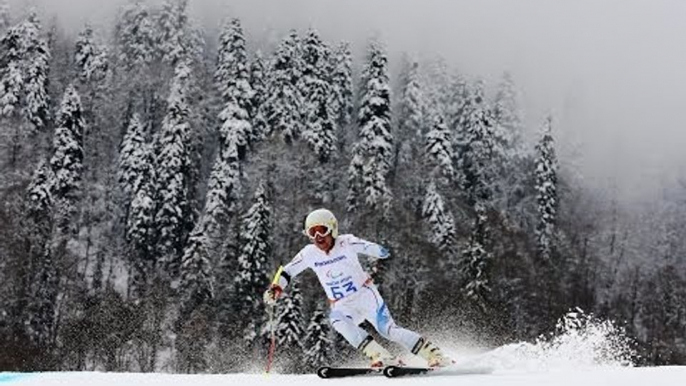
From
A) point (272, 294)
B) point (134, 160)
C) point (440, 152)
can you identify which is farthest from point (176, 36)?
point (272, 294)

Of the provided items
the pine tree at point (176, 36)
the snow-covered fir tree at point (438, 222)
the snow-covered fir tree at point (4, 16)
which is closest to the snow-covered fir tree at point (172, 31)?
the pine tree at point (176, 36)

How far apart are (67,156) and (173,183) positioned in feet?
29.5

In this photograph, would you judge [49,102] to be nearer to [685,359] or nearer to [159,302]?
[159,302]

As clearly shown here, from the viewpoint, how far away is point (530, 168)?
3991 inches

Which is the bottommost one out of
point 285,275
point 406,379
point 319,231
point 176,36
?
point 406,379

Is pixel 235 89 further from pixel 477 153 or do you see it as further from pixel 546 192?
pixel 546 192

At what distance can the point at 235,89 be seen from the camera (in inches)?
3329

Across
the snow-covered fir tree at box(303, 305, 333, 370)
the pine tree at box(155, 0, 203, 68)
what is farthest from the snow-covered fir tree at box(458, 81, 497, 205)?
the snow-covered fir tree at box(303, 305, 333, 370)

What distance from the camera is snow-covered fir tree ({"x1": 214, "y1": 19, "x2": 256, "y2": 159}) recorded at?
81688 millimetres

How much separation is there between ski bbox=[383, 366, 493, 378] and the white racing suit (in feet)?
1.76

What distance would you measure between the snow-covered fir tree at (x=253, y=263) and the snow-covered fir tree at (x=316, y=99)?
18.9 meters

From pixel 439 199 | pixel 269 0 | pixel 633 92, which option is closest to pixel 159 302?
pixel 439 199

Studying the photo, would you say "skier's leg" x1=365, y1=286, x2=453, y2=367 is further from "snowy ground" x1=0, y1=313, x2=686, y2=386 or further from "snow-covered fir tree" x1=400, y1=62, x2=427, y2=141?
"snow-covered fir tree" x1=400, y1=62, x2=427, y2=141

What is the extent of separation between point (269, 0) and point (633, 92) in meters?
75.8
